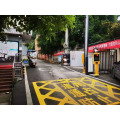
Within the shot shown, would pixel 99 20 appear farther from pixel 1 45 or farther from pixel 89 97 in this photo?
pixel 89 97

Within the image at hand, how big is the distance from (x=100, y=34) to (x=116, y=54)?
901 cm

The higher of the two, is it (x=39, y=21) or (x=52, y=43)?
(x=52, y=43)

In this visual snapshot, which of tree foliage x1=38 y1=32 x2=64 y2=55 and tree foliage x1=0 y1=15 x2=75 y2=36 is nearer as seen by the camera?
tree foliage x1=0 y1=15 x2=75 y2=36

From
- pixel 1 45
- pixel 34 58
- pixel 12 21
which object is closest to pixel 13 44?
pixel 1 45

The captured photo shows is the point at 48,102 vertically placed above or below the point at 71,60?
below

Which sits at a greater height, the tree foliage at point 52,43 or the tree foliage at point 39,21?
the tree foliage at point 52,43

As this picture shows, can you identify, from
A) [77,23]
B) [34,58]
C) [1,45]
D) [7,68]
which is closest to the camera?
[7,68]

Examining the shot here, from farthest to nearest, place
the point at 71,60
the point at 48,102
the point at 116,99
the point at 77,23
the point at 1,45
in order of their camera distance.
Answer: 1. the point at 77,23
2. the point at 71,60
3. the point at 1,45
4. the point at 116,99
5. the point at 48,102

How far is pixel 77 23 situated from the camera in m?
18.6

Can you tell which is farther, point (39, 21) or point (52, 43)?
point (52, 43)

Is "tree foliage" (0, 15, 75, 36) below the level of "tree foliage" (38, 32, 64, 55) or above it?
below

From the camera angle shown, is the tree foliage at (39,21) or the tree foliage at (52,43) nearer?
the tree foliage at (39,21)

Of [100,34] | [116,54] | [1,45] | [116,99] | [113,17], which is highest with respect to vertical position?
[113,17]

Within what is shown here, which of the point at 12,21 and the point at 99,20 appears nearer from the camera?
the point at 12,21
